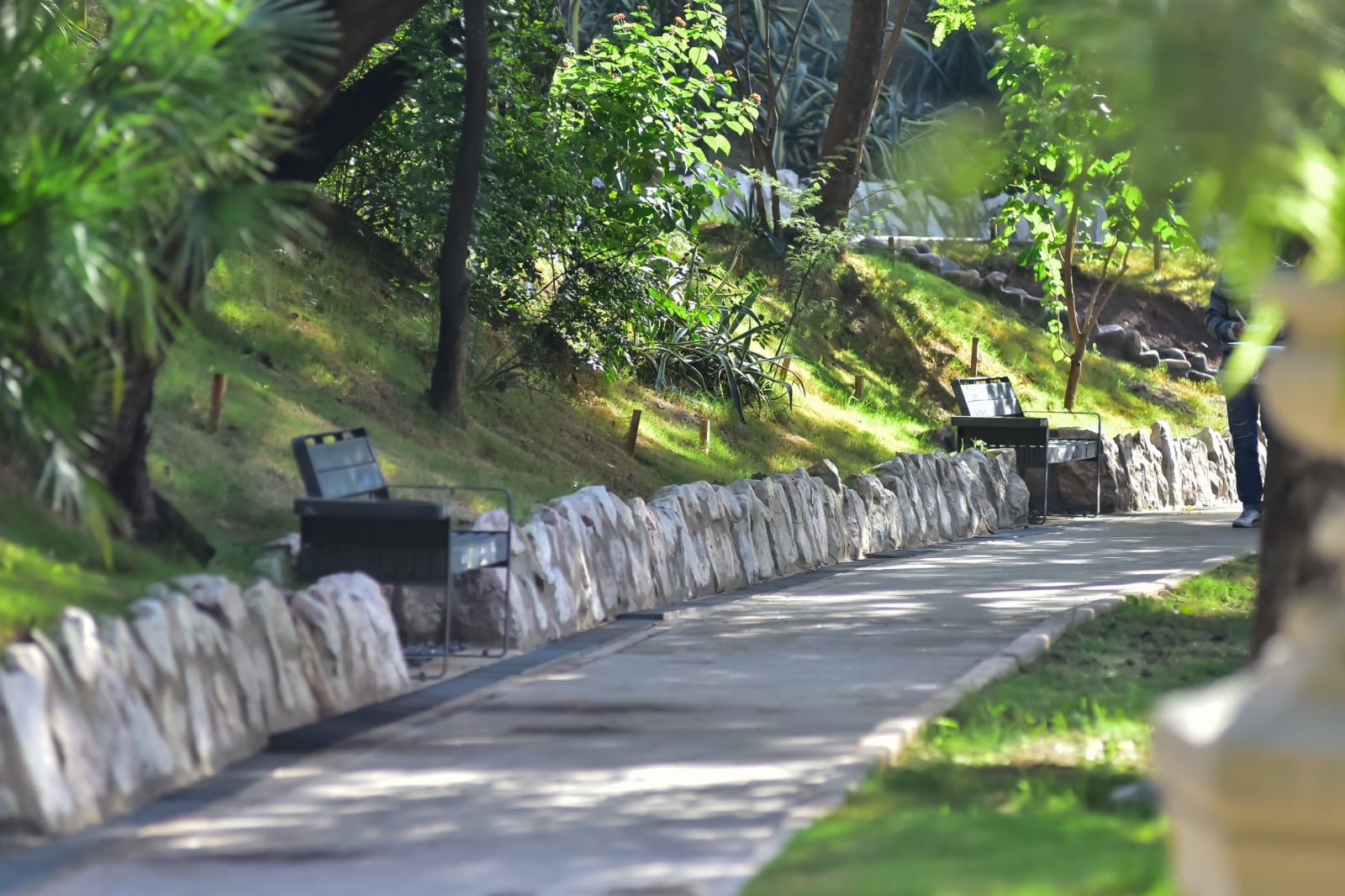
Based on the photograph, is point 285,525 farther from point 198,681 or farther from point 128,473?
point 198,681

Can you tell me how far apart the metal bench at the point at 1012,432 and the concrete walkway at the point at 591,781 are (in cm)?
769

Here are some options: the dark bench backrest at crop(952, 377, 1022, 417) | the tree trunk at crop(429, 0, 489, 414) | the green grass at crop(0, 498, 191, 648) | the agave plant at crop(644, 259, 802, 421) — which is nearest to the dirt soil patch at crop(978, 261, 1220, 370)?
the dark bench backrest at crop(952, 377, 1022, 417)

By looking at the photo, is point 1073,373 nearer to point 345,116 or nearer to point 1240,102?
point 345,116

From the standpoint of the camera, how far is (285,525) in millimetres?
9742

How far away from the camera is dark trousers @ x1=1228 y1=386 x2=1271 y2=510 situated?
15.9m

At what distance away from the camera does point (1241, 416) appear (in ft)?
52.8

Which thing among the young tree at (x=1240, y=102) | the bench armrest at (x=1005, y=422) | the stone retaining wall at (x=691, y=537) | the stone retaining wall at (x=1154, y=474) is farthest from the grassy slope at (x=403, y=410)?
the young tree at (x=1240, y=102)

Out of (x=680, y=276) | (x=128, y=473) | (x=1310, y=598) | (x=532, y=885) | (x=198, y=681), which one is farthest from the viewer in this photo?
(x=680, y=276)

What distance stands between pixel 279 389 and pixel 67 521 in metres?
4.34

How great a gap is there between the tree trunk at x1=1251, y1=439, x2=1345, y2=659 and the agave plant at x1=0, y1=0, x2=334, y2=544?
331cm

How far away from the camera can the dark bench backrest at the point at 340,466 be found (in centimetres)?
895

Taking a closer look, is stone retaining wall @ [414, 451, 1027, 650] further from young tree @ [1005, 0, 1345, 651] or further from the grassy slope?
young tree @ [1005, 0, 1345, 651]

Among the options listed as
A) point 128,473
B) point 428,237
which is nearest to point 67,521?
point 128,473

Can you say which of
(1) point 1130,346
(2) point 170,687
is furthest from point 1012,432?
(2) point 170,687
